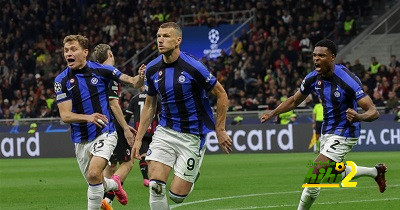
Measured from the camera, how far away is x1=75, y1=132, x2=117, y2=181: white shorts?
10860 millimetres

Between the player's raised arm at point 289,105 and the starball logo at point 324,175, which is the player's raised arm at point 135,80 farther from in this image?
the starball logo at point 324,175

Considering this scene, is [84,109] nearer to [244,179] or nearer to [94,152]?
[94,152]

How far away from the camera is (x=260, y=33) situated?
34.5 meters

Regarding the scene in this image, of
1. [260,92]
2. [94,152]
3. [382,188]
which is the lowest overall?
[260,92]

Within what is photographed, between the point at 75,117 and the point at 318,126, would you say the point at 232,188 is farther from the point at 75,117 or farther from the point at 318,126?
the point at 318,126

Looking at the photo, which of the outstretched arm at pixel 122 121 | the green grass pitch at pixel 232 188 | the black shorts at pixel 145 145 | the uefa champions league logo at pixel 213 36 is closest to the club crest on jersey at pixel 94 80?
the outstretched arm at pixel 122 121

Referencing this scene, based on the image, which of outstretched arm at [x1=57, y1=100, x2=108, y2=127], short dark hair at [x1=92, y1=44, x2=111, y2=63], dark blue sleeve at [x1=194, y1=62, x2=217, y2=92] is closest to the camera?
dark blue sleeve at [x1=194, y1=62, x2=217, y2=92]

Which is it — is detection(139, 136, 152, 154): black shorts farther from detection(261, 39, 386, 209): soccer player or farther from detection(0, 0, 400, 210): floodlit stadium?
detection(261, 39, 386, 209): soccer player

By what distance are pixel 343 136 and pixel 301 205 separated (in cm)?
96

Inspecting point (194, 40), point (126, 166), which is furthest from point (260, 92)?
point (126, 166)

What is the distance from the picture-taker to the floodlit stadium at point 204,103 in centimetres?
993

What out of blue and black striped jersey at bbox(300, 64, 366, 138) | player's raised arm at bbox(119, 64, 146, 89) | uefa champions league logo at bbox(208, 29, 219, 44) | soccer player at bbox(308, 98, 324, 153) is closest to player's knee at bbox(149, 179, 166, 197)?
player's raised arm at bbox(119, 64, 146, 89)

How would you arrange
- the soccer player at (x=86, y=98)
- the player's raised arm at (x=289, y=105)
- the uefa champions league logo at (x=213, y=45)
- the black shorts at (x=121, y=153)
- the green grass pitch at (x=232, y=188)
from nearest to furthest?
the soccer player at (x=86, y=98)
the player's raised arm at (x=289, y=105)
the green grass pitch at (x=232, y=188)
the black shorts at (x=121, y=153)
the uefa champions league logo at (x=213, y=45)

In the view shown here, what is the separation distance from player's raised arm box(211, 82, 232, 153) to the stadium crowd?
59.0 ft
